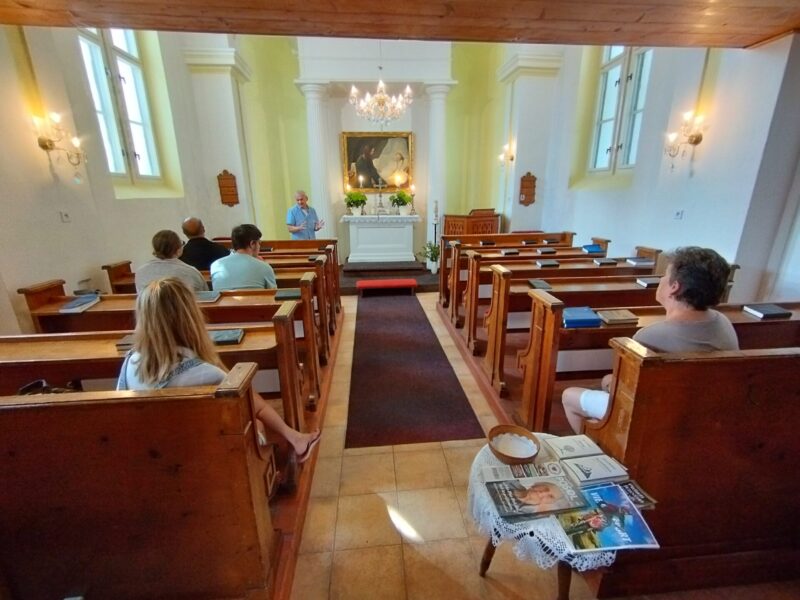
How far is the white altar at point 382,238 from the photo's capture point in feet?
23.6

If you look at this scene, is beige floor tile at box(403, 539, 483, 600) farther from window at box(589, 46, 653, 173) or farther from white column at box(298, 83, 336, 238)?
white column at box(298, 83, 336, 238)

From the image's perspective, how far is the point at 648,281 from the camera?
8.41 ft

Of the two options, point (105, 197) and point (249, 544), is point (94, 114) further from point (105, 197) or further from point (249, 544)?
point (249, 544)

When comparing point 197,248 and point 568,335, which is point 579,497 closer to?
point 568,335

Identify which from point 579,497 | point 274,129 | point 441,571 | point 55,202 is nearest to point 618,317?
point 579,497

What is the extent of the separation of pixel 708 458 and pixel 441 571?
1113 mm

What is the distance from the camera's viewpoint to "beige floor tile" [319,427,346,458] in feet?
7.41

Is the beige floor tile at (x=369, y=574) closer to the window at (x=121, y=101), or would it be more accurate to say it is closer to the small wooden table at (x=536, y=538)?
the small wooden table at (x=536, y=538)

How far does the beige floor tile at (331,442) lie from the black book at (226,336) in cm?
95

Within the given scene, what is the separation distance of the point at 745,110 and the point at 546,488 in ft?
12.3

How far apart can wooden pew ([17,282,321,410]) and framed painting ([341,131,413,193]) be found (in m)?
5.79

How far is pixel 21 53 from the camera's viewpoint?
8.95 ft

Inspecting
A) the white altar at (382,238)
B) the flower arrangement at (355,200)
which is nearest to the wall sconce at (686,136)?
the white altar at (382,238)

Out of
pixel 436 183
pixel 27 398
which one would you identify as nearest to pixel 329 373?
pixel 27 398
